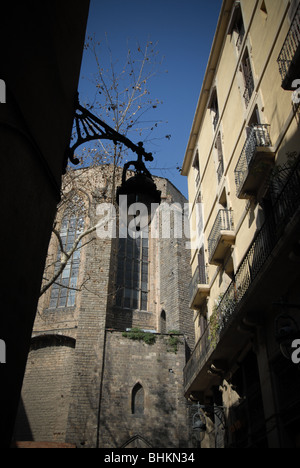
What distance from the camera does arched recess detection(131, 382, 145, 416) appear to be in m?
18.5

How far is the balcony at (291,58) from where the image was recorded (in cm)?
803

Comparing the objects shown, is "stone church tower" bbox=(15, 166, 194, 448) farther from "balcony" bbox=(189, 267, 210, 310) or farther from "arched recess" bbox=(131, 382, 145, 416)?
"balcony" bbox=(189, 267, 210, 310)

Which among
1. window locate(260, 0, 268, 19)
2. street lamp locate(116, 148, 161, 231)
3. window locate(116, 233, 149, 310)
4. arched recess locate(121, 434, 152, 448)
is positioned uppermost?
window locate(116, 233, 149, 310)

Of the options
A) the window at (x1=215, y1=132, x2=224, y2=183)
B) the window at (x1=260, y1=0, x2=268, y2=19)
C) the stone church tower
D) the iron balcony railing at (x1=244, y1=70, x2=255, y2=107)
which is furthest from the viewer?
the stone church tower

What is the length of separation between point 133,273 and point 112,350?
571 centimetres

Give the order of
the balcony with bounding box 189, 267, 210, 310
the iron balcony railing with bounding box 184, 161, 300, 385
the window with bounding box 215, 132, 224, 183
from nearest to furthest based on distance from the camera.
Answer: the iron balcony railing with bounding box 184, 161, 300, 385, the window with bounding box 215, 132, 224, 183, the balcony with bounding box 189, 267, 210, 310

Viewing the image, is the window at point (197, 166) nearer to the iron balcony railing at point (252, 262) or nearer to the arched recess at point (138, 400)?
the iron balcony railing at point (252, 262)

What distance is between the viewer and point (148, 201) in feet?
14.0

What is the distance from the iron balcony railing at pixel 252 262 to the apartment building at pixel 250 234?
3 cm

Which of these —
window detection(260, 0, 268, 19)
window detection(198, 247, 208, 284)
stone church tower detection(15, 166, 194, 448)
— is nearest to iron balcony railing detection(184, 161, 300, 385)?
window detection(198, 247, 208, 284)

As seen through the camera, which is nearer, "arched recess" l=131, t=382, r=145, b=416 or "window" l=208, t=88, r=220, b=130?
"window" l=208, t=88, r=220, b=130

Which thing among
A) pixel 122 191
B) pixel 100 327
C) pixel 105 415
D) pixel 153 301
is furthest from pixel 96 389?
pixel 122 191

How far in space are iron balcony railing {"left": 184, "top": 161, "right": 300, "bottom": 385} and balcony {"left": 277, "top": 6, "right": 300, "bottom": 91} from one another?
1.69m
